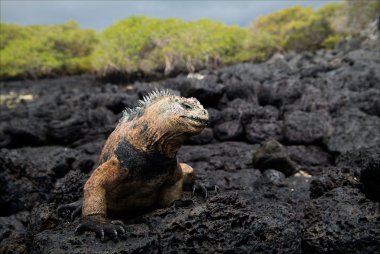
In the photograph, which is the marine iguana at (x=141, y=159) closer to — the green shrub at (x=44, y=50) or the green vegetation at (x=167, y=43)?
the green vegetation at (x=167, y=43)

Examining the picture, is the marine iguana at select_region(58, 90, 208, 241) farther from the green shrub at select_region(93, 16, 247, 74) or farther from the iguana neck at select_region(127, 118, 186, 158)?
the green shrub at select_region(93, 16, 247, 74)

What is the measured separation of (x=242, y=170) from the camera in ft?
22.6

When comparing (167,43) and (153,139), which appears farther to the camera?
(167,43)

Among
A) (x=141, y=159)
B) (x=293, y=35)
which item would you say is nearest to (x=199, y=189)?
(x=141, y=159)

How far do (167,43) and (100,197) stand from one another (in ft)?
83.6

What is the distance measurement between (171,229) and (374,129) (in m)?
6.37

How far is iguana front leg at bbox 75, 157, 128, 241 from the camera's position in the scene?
8.10 ft

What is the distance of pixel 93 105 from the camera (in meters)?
12.3

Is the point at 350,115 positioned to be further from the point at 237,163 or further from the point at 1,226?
the point at 1,226

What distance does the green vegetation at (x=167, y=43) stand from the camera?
85.4 ft

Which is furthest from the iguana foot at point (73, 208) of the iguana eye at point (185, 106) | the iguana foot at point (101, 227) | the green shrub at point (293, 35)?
the green shrub at point (293, 35)

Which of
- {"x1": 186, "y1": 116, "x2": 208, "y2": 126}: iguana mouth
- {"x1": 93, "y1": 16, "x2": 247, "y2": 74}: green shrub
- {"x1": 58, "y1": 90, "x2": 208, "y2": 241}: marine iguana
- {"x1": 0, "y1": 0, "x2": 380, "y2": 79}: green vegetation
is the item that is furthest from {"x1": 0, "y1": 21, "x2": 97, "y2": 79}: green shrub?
{"x1": 186, "y1": 116, "x2": 208, "y2": 126}: iguana mouth

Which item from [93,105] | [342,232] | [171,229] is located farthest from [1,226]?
[93,105]

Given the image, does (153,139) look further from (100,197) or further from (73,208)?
(73,208)
